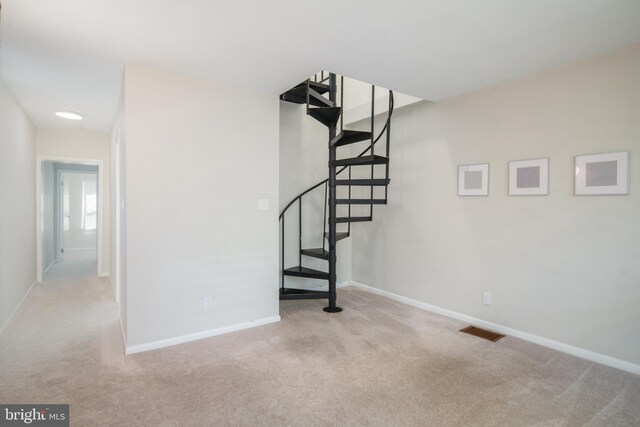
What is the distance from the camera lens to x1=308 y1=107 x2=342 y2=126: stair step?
3287 mm

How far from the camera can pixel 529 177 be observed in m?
2.79

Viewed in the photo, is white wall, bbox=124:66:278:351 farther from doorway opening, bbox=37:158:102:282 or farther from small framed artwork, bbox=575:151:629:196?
doorway opening, bbox=37:158:102:282

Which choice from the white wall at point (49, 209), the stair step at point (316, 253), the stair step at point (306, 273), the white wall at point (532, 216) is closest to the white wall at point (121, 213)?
the stair step at point (306, 273)

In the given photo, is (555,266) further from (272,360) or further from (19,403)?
(19,403)

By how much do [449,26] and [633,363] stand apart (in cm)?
267

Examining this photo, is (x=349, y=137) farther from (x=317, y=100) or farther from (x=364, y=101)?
(x=364, y=101)

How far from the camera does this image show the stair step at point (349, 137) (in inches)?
132

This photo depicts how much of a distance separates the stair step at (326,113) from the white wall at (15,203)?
113 inches

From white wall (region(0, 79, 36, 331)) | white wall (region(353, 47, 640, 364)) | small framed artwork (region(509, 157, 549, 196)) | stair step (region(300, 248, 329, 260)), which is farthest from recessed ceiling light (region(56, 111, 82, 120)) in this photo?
small framed artwork (region(509, 157, 549, 196))

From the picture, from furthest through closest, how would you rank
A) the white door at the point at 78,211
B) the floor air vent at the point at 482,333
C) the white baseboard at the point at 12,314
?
1. the white door at the point at 78,211
2. the white baseboard at the point at 12,314
3. the floor air vent at the point at 482,333

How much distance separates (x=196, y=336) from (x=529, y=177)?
328cm

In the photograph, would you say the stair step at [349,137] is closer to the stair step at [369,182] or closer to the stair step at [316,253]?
the stair step at [369,182]

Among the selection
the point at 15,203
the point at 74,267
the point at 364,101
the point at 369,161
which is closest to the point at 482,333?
the point at 369,161

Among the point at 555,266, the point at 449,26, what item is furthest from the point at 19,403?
the point at 555,266
